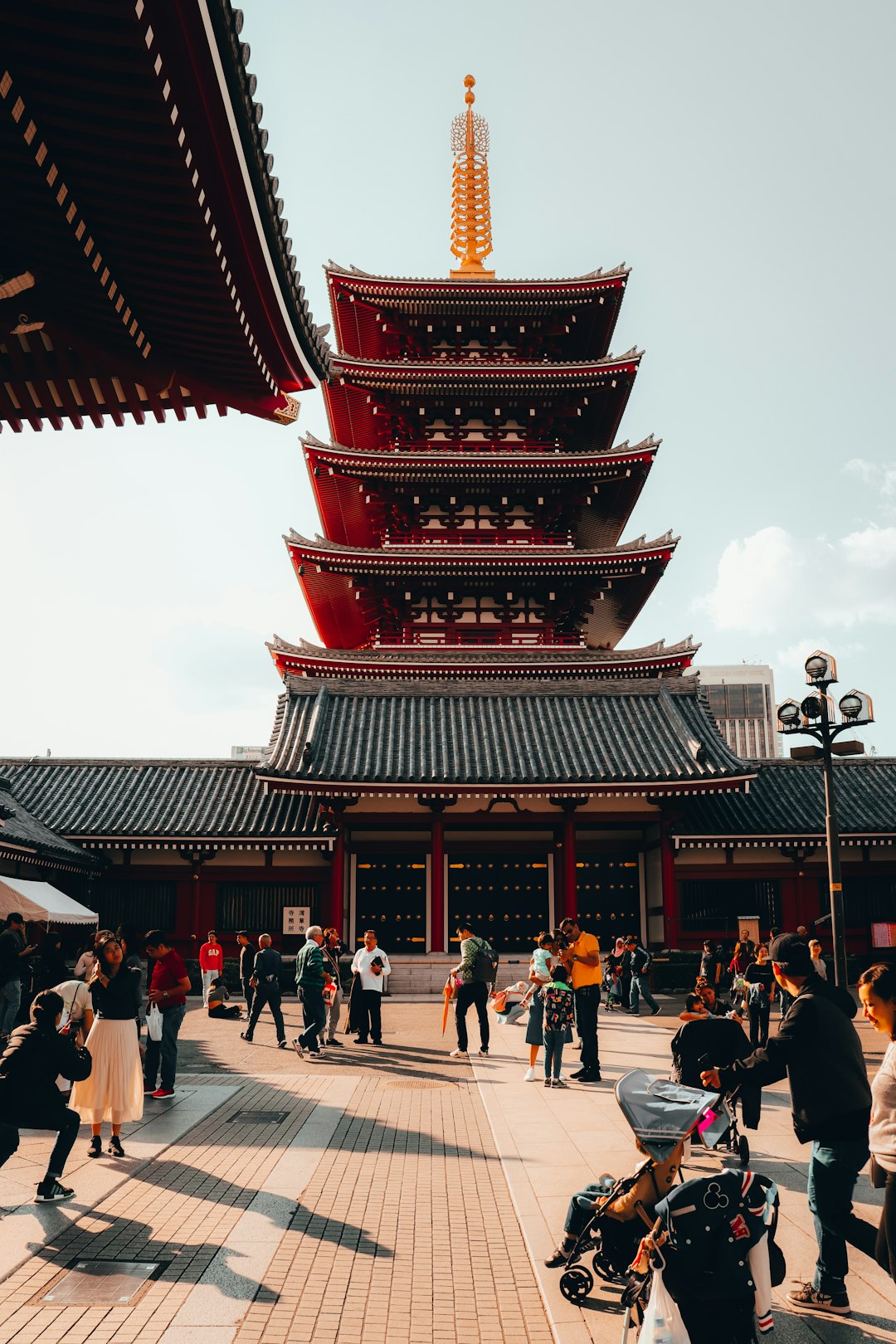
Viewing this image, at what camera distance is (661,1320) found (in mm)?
3824

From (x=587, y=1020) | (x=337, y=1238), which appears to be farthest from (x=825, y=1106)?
(x=587, y=1020)

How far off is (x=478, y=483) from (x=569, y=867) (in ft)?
38.9

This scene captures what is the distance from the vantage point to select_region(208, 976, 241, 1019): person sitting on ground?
17.5m

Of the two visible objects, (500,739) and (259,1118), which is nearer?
(259,1118)

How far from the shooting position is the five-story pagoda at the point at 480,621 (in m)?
23.5

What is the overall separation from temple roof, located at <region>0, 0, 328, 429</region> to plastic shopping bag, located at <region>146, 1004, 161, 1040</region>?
5.95m

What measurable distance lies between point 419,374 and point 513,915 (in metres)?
15.8

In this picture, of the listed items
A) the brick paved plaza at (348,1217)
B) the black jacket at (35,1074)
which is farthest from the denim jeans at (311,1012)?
the black jacket at (35,1074)

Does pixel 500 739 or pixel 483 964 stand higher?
pixel 500 739

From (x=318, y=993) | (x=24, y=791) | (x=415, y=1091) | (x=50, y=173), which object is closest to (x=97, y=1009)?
(x=415, y=1091)

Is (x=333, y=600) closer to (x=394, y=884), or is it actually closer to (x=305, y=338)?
(x=394, y=884)

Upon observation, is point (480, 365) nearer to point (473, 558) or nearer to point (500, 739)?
point (473, 558)

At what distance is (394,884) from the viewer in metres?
24.9

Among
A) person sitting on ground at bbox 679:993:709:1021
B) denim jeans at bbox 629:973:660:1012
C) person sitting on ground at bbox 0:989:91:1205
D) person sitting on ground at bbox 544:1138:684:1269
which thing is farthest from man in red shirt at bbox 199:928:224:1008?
person sitting on ground at bbox 544:1138:684:1269
